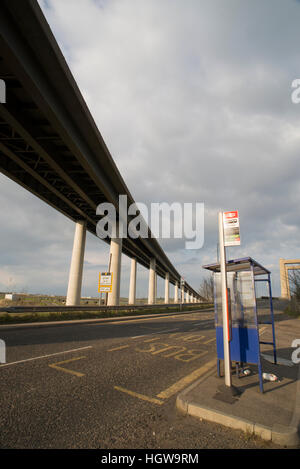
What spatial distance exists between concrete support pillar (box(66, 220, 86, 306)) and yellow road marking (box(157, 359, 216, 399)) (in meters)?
24.9

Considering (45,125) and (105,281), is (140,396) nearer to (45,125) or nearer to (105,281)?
(45,125)

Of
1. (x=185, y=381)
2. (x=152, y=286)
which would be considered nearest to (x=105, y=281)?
(x=185, y=381)

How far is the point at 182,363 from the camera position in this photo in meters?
6.57

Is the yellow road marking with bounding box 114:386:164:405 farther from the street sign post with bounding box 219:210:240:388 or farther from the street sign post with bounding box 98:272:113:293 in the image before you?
the street sign post with bounding box 98:272:113:293

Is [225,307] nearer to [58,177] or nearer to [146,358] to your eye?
[146,358]

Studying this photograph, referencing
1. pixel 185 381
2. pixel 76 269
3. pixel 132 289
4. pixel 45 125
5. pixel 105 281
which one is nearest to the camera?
pixel 185 381

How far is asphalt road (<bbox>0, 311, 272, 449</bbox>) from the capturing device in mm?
2891

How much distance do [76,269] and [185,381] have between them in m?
26.4

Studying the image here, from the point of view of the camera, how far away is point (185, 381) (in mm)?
5102

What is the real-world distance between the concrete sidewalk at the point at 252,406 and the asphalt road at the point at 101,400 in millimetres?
154

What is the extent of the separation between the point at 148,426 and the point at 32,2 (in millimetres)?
14183

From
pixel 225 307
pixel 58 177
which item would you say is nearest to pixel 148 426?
pixel 225 307

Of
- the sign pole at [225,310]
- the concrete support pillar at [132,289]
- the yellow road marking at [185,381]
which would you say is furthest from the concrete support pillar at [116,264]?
the sign pole at [225,310]

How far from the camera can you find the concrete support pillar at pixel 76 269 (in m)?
28.7
